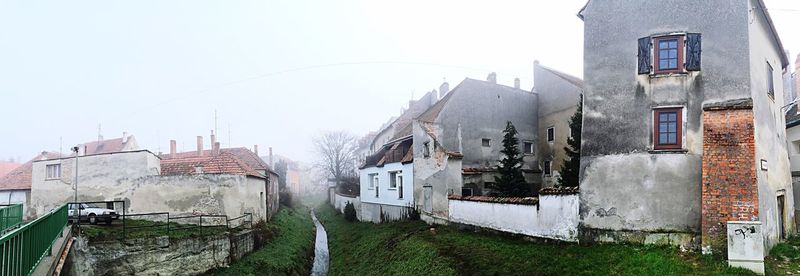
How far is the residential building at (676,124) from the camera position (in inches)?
449

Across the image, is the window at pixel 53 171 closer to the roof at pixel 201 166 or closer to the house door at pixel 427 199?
the roof at pixel 201 166

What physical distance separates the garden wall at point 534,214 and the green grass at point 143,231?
11502mm

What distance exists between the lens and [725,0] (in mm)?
12344

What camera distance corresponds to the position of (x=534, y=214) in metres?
14.9

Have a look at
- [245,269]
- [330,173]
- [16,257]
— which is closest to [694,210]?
[16,257]

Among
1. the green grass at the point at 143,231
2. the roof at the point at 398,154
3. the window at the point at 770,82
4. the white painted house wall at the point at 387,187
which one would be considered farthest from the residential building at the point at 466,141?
the window at the point at 770,82

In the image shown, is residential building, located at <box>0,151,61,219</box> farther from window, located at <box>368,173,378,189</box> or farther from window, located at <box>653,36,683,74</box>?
window, located at <box>653,36,683,74</box>

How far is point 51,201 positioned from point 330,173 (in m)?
44.2

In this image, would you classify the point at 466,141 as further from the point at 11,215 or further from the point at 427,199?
the point at 11,215

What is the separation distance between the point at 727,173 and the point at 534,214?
5446 millimetres

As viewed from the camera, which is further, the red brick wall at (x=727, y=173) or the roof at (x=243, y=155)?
the roof at (x=243, y=155)

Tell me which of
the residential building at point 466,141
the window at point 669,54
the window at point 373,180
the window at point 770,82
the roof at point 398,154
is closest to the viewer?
the window at point 669,54

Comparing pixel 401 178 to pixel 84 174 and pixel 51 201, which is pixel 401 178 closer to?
pixel 84 174

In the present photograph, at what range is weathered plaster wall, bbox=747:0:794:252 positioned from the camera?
485 inches
